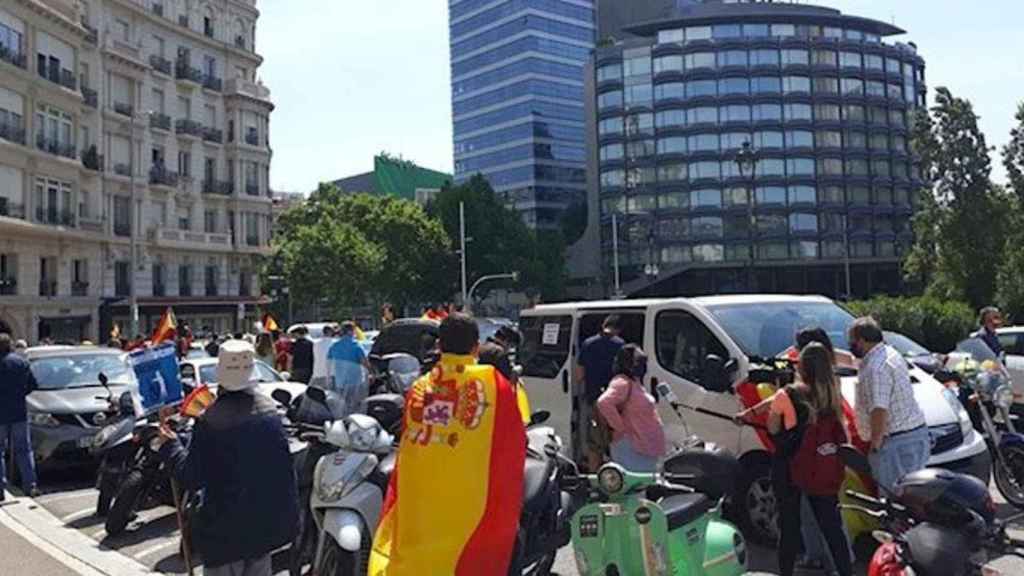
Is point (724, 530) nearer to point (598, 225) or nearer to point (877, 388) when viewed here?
point (877, 388)

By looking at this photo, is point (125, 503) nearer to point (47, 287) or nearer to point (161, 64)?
point (47, 287)

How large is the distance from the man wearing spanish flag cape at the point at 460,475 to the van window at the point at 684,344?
456 cm

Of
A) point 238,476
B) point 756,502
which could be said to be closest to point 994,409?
point 756,502

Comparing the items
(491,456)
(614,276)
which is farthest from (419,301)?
(491,456)

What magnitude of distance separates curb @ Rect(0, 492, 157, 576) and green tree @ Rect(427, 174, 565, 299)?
200ft

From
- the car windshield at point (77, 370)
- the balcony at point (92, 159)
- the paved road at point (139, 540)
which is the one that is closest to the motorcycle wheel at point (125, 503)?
the paved road at point (139, 540)

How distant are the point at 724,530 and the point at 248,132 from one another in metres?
52.9

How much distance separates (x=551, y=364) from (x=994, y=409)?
4.44 metres

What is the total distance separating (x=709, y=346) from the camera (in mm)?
8344

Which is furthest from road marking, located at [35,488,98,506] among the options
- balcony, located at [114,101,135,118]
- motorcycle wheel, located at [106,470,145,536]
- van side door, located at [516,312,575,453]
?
balcony, located at [114,101,135,118]

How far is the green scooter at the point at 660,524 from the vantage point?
195 inches

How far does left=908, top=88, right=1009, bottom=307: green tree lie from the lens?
144 ft

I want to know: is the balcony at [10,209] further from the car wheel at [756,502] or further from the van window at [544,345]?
the car wheel at [756,502]

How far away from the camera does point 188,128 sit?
49938mm
